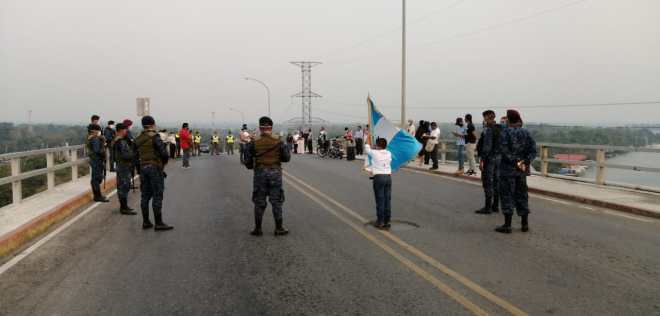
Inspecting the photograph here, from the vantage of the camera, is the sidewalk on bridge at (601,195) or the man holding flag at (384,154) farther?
the sidewalk on bridge at (601,195)

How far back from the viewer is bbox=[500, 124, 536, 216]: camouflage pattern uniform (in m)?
8.36

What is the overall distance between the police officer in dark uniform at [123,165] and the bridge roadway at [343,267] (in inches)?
18.6

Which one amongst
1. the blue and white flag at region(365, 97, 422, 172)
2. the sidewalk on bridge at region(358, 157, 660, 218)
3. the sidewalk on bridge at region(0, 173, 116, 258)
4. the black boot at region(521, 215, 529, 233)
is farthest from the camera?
the sidewalk on bridge at region(358, 157, 660, 218)

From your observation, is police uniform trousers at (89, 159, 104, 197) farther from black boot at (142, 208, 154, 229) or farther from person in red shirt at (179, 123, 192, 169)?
person in red shirt at (179, 123, 192, 169)

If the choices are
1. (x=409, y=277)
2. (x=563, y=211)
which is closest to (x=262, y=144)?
(x=409, y=277)

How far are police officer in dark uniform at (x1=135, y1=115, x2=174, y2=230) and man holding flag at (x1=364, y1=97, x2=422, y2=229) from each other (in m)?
3.51

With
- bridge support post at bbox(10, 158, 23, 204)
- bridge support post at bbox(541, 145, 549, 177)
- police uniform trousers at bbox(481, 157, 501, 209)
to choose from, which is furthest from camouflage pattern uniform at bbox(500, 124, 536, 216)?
bridge support post at bbox(10, 158, 23, 204)

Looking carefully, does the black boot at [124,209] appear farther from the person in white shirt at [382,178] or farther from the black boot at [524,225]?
the black boot at [524,225]

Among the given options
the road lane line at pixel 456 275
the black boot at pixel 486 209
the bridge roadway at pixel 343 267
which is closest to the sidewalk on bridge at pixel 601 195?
the bridge roadway at pixel 343 267

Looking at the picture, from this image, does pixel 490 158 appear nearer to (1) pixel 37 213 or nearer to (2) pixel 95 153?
(2) pixel 95 153

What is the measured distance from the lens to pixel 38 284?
224 inches

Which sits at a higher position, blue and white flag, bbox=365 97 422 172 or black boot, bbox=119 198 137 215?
blue and white flag, bbox=365 97 422 172

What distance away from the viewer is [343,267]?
20.5 feet

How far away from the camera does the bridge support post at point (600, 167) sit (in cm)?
1342
